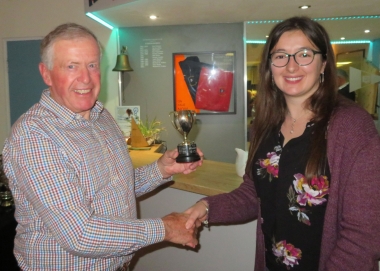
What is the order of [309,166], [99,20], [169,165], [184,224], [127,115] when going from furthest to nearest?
[127,115], [99,20], [169,165], [184,224], [309,166]

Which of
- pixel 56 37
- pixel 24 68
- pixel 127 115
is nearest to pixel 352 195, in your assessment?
pixel 56 37

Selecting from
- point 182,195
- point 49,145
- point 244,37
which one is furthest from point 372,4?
point 49,145

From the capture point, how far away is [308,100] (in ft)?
4.04

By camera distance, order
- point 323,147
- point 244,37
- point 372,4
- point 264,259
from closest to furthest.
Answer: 1. point 323,147
2. point 264,259
3. point 372,4
4. point 244,37

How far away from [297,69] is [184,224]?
2.40 ft

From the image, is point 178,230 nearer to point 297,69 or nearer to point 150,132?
point 297,69

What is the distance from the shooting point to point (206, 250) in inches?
80.6

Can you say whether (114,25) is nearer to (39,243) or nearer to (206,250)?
(206,250)

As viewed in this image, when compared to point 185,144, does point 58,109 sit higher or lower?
higher

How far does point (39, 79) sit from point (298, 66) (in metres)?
3.70

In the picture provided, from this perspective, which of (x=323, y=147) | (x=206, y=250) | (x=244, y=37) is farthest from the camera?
(x=244, y=37)

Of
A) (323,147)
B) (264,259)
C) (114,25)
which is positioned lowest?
(264,259)

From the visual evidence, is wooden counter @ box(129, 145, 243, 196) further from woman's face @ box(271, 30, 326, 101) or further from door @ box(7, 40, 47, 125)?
door @ box(7, 40, 47, 125)

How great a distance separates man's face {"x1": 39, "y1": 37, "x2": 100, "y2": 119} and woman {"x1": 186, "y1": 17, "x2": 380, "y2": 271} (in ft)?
2.12
